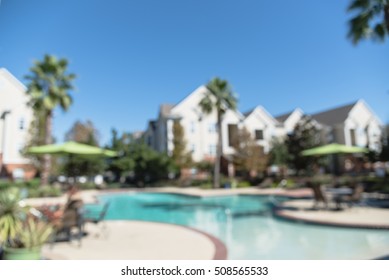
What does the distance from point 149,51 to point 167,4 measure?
1132 millimetres

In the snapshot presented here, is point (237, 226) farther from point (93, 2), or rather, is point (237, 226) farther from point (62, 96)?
point (62, 96)

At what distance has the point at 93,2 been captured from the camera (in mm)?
Result: 6609

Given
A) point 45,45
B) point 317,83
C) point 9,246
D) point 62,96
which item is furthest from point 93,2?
point 62,96

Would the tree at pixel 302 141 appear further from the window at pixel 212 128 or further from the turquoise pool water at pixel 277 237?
the turquoise pool water at pixel 277 237

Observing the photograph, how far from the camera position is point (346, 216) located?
28.2 ft

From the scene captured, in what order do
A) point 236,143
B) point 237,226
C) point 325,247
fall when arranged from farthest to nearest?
point 236,143 < point 237,226 < point 325,247

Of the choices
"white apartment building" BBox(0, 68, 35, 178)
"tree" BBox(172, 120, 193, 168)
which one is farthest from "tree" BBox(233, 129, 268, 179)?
"white apartment building" BBox(0, 68, 35, 178)

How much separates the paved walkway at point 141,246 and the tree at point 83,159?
1609 centimetres

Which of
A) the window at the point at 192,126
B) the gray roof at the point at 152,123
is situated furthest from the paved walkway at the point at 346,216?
the gray roof at the point at 152,123

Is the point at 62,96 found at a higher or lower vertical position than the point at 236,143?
higher

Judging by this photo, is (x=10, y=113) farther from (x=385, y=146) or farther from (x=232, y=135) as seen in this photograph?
(x=232, y=135)

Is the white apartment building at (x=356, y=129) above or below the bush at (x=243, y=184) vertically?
above

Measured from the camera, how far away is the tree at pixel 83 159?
72.9 feet
